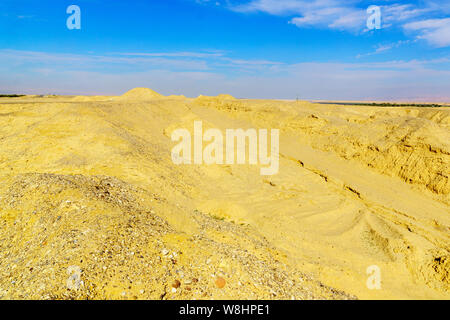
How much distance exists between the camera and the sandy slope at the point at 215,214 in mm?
3096

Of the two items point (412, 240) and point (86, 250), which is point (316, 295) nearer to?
point (86, 250)

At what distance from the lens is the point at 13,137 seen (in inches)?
318

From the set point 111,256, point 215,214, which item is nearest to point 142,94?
point 215,214

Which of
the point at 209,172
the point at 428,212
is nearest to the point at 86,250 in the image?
the point at 209,172

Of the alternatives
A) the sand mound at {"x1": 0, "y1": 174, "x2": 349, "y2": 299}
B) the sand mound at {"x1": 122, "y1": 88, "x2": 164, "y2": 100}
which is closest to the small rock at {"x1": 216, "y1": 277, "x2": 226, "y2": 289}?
the sand mound at {"x1": 0, "y1": 174, "x2": 349, "y2": 299}

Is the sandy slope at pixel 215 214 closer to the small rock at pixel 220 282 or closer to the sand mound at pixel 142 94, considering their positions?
the small rock at pixel 220 282

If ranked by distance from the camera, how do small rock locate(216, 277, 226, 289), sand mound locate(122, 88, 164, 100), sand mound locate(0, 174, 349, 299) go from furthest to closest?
sand mound locate(122, 88, 164, 100)
small rock locate(216, 277, 226, 289)
sand mound locate(0, 174, 349, 299)

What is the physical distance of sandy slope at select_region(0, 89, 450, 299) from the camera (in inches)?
122

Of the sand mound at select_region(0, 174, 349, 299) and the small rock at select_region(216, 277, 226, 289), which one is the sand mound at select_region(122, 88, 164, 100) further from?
the small rock at select_region(216, 277, 226, 289)

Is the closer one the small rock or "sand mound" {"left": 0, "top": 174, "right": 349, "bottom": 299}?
"sand mound" {"left": 0, "top": 174, "right": 349, "bottom": 299}

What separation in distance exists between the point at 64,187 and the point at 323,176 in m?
7.63

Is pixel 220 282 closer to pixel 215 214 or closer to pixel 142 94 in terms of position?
pixel 215 214

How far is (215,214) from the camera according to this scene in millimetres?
6105

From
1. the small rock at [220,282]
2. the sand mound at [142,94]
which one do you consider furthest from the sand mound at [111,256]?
the sand mound at [142,94]
